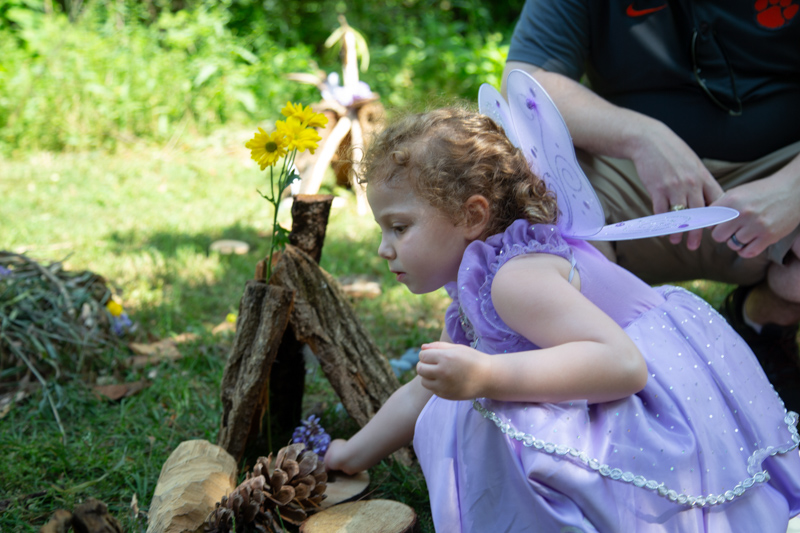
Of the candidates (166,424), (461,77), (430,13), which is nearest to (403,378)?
(166,424)

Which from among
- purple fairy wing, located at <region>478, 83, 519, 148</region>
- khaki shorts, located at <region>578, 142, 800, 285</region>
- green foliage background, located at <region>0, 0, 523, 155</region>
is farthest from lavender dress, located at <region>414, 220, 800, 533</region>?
green foliage background, located at <region>0, 0, 523, 155</region>

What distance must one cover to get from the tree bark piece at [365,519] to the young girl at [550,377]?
12 centimetres

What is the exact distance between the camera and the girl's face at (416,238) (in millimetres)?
1301

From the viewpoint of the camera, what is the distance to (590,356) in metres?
1.09

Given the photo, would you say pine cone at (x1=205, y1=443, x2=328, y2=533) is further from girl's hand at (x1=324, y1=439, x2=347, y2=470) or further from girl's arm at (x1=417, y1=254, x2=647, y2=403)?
girl's arm at (x1=417, y1=254, x2=647, y2=403)

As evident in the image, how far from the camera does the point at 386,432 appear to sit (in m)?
1.54

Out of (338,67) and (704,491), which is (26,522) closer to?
(704,491)

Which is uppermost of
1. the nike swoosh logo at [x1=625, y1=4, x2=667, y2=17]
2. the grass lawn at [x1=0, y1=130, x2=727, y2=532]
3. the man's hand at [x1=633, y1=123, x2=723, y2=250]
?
the nike swoosh logo at [x1=625, y1=4, x2=667, y2=17]

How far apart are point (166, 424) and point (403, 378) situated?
73 centimetres

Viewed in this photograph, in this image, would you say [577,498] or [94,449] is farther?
[94,449]

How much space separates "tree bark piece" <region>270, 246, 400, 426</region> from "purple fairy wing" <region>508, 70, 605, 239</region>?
608mm

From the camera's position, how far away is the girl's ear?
4.25 ft

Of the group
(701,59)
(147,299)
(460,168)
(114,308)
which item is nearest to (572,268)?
(460,168)

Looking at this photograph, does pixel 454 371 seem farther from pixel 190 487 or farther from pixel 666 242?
pixel 666 242
